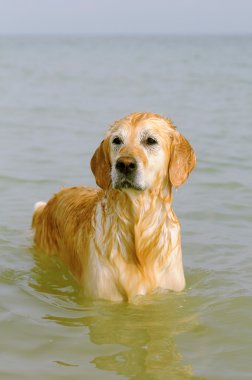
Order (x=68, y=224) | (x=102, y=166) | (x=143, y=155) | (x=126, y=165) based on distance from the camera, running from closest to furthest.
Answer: (x=126, y=165)
(x=143, y=155)
(x=102, y=166)
(x=68, y=224)

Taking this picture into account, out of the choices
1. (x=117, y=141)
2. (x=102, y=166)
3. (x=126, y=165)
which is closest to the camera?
(x=126, y=165)

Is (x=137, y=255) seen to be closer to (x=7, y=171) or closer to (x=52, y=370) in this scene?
(x=52, y=370)

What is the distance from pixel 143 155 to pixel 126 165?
17 cm

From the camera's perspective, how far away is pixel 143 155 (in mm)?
5117

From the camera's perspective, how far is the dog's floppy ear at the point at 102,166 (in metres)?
5.48

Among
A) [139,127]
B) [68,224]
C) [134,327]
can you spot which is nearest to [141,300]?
[134,327]

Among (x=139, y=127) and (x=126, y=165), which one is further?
(x=139, y=127)

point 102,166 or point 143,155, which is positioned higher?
point 143,155

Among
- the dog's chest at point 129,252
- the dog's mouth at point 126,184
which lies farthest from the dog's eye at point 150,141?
the dog's chest at point 129,252

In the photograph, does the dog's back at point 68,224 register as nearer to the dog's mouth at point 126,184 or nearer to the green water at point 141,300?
the green water at point 141,300

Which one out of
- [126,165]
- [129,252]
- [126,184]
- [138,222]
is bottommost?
[129,252]

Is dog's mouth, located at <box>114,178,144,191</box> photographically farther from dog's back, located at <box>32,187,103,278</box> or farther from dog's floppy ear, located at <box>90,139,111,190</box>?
dog's back, located at <box>32,187,103,278</box>

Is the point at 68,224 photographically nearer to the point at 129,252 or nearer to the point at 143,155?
the point at 129,252

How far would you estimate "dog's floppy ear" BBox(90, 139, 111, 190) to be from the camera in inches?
216
